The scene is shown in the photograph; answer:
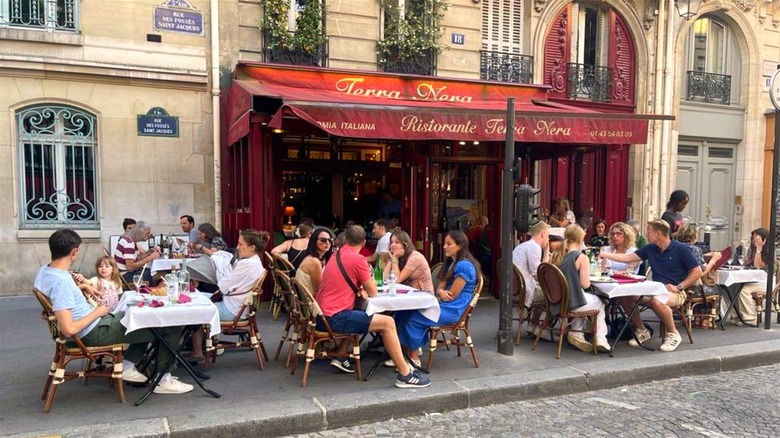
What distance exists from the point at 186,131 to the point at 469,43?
16.9ft

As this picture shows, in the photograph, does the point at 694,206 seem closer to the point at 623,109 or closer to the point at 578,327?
the point at 623,109

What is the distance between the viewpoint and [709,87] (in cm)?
1228

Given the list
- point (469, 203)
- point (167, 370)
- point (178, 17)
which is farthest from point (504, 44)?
point (167, 370)

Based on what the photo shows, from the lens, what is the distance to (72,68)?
7.95 m

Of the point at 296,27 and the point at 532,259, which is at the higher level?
the point at 296,27

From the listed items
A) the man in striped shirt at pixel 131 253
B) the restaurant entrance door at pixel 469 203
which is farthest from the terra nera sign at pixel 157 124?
the restaurant entrance door at pixel 469 203

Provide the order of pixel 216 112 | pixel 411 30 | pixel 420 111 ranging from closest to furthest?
pixel 420 111, pixel 216 112, pixel 411 30

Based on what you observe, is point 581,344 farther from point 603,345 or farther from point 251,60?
point 251,60

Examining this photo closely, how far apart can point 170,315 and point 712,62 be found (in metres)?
12.9

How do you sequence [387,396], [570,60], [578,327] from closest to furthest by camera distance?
[387,396], [578,327], [570,60]

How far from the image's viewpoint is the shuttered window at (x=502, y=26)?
1029cm

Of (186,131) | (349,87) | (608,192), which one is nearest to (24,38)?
(186,131)

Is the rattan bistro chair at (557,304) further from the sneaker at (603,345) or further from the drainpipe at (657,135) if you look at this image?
the drainpipe at (657,135)

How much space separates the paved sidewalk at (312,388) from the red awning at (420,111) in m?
2.51
